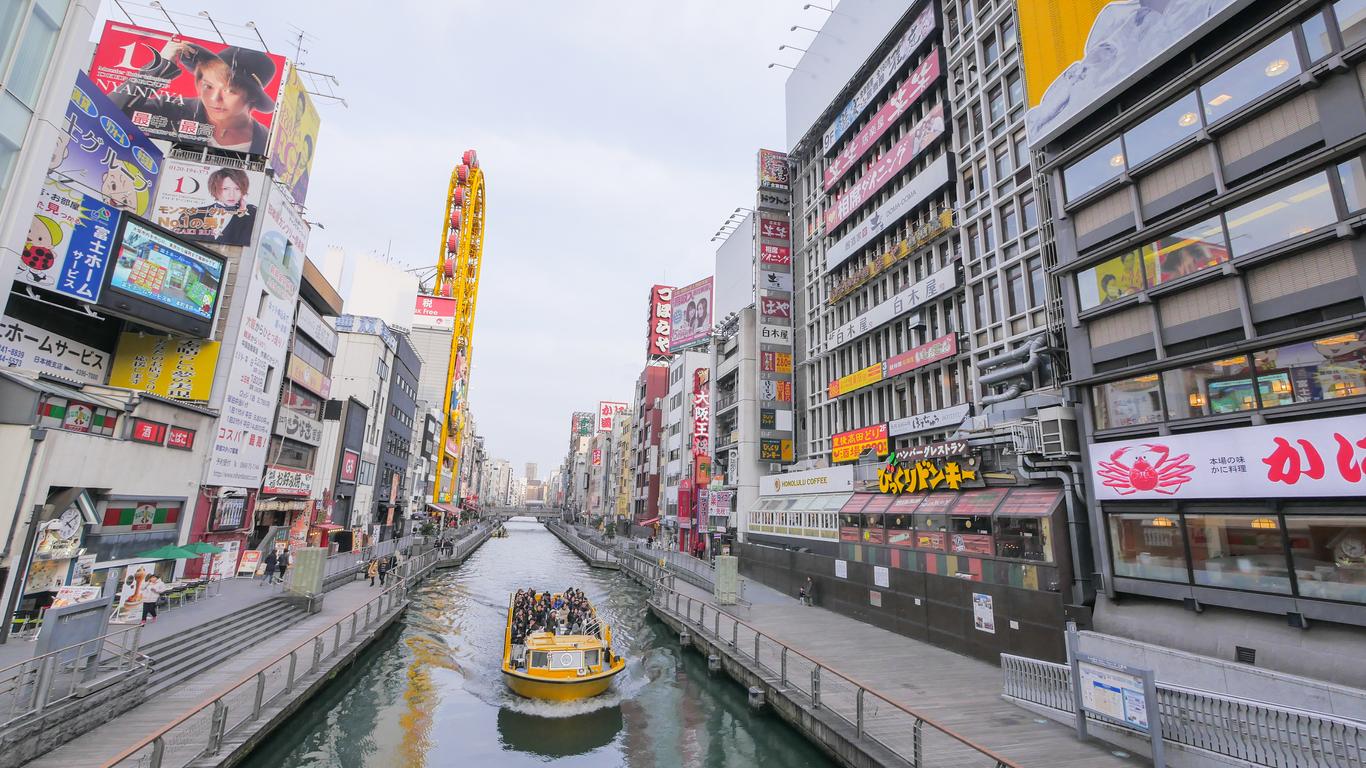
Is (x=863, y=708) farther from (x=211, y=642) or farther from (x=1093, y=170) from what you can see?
(x=211, y=642)

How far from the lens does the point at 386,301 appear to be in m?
83.0

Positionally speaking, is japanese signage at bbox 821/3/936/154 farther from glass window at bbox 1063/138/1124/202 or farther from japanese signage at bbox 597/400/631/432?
japanese signage at bbox 597/400/631/432

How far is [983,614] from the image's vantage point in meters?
18.6

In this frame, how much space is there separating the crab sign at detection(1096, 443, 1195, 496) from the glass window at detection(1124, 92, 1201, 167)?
27.0ft

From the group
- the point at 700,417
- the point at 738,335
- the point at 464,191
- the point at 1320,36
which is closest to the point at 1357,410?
the point at 1320,36

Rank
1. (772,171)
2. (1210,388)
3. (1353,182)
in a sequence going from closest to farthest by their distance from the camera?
1. (1353,182)
2. (1210,388)
3. (772,171)

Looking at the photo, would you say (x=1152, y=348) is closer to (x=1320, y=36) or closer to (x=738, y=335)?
(x=1320, y=36)

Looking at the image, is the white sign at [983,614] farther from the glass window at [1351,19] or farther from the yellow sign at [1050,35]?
the yellow sign at [1050,35]

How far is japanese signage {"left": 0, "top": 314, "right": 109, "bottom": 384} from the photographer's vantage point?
21.3 meters

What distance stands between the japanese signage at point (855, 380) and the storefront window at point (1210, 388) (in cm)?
1591

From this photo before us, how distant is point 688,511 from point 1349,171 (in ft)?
169

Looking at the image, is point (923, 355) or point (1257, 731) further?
point (923, 355)

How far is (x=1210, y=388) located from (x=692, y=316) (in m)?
48.5

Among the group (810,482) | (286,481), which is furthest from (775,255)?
(286,481)
